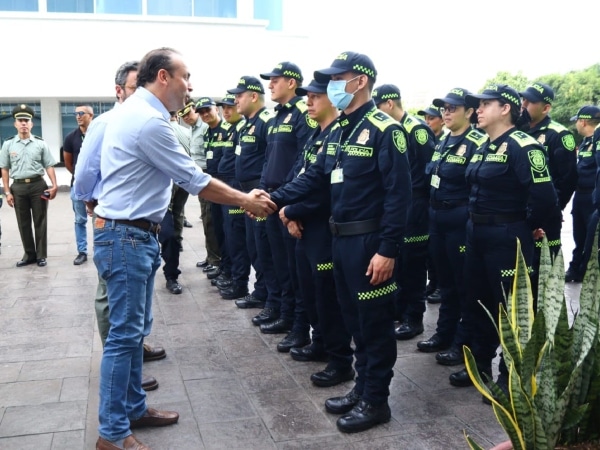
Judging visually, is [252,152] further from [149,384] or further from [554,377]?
[554,377]

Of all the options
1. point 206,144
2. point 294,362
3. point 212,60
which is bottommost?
point 294,362

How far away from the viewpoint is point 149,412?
366 centimetres

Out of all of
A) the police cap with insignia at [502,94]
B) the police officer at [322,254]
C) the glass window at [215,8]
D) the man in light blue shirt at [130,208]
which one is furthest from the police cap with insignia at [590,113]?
the glass window at [215,8]

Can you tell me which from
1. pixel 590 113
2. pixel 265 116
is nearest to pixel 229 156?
pixel 265 116

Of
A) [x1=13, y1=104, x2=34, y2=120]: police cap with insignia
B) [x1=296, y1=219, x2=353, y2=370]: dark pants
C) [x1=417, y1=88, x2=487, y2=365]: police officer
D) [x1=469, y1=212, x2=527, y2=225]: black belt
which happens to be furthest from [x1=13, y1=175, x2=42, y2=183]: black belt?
[x1=469, y1=212, x2=527, y2=225]: black belt

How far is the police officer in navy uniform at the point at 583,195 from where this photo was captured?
297 inches

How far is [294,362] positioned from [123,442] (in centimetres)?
176

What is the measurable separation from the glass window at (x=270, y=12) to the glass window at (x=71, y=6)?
5.53 meters

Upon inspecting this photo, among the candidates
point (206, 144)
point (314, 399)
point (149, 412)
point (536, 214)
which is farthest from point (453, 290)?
point (206, 144)

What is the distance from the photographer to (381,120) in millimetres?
3650

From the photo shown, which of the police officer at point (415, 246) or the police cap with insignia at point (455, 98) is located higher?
the police cap with insignia at point (455, 98)

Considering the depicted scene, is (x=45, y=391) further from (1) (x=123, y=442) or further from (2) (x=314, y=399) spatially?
(2) (x=314, y=399)

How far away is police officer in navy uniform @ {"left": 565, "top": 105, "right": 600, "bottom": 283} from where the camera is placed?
753 cm

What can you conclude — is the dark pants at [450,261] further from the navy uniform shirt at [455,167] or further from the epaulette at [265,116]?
the epaulette at [265,116]
